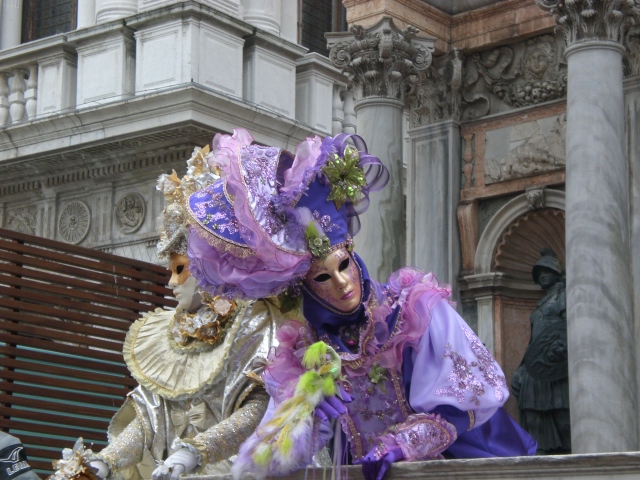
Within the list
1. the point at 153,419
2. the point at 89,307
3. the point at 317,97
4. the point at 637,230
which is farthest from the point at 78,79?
the point at 153,419

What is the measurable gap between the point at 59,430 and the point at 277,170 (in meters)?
4.57

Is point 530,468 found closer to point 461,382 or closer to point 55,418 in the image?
point 461,382

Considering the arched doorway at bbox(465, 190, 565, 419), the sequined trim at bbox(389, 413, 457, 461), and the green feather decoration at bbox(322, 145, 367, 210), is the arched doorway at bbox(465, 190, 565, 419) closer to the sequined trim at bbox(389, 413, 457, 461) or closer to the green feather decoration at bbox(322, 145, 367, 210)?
the green feather decoration at bbox(322, 145, 367, 210)

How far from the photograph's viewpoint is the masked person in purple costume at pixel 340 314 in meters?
5.25

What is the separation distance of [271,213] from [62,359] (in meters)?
4.65

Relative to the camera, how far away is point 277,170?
5555 mm

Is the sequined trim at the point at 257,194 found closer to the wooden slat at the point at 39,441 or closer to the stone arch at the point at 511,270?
the wooden slat at the point at 39,441

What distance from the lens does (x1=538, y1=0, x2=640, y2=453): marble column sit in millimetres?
9039

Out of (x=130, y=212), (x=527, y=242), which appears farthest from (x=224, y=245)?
(x=130, y=212)

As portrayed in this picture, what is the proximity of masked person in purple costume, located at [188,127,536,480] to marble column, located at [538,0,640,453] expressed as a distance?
3468 millimetres

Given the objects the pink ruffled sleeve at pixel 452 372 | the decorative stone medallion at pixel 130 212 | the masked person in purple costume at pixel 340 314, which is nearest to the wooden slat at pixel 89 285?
the decorative stone medallion at pixel 130 212

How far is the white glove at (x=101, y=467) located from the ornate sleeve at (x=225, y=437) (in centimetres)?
59

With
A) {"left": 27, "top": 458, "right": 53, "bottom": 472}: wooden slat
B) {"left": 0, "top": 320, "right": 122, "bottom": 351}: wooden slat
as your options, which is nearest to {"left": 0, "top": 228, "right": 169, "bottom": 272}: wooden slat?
{"left": 0, "top": 320, "right": 122, "bottom": 351}: wooden slat

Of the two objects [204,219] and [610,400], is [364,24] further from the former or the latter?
[204,219]
